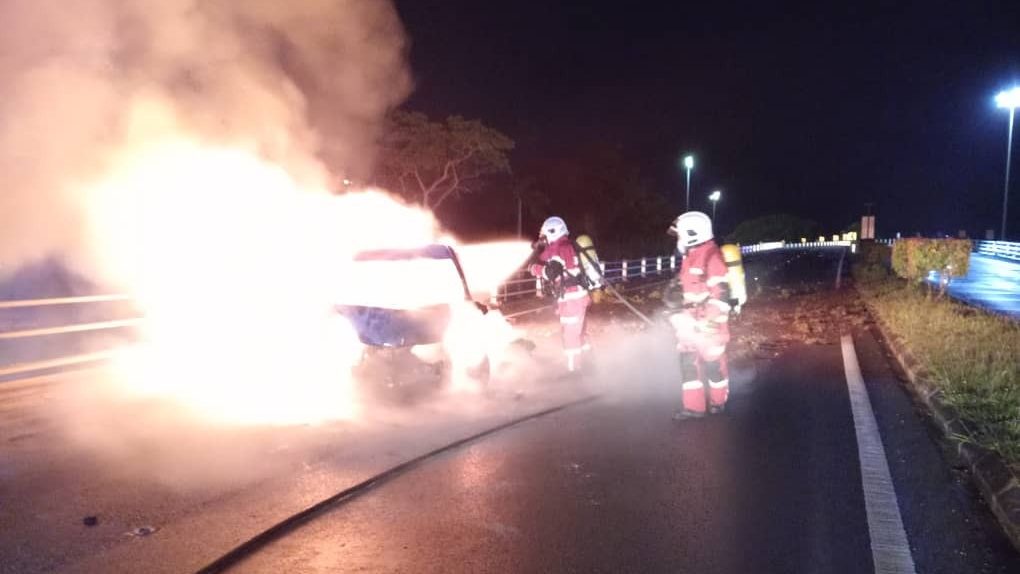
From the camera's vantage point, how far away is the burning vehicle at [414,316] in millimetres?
7438

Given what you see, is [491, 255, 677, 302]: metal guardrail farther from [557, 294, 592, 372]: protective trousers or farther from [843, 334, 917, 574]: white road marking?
[843, 334, 917, 574]: white road marking

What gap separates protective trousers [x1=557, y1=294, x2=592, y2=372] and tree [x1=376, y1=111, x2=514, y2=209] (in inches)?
808

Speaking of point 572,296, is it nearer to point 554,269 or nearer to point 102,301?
point 554,269

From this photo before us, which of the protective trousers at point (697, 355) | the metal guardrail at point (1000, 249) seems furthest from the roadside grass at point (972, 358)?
the metal guardrail at point (1000, 249)

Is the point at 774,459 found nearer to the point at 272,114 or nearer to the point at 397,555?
the point at 397,555

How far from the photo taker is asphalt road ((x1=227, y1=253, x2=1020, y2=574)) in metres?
4.11

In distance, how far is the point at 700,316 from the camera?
7133 mm

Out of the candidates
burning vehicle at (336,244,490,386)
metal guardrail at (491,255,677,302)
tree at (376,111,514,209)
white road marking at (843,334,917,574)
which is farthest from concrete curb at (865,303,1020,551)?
tree at (376,111,514,209)

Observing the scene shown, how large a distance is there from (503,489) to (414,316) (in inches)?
101

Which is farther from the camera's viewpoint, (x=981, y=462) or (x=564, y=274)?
(x=564, y=274)

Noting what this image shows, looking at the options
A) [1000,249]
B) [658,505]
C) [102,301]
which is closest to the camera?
[658,505]

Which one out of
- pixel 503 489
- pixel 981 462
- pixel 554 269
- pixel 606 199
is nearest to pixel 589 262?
pixel 554 269

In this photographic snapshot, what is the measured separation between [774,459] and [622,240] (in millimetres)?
43302

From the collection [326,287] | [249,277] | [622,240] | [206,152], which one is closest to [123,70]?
[206,152]
